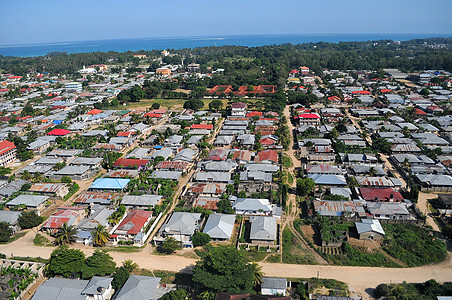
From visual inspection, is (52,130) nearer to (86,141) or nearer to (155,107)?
(86,141)

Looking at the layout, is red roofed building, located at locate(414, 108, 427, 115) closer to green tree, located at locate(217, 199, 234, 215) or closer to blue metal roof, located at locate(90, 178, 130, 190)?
green tree, located at locate(217, 199, 234, 215)

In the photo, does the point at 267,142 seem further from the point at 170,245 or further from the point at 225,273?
the point at 225,273

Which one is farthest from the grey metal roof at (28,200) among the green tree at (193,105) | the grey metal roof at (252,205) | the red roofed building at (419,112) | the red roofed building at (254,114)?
the red roofed building at (419,112)

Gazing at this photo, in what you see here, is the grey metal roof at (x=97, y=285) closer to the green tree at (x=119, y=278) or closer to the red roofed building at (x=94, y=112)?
the green tree at (x=119, y=278)

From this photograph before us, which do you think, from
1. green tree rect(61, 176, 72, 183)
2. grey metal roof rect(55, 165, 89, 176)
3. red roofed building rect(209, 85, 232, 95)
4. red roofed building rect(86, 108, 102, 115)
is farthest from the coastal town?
red roofed building rect(209, 85, 232, 95)

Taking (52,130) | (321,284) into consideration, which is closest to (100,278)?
(321,284)

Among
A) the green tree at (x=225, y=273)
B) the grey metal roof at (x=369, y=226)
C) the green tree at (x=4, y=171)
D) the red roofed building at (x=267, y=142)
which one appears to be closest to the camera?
the green tree at (x=225, y=273)

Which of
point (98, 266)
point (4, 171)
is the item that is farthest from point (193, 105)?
point (98, 266)
